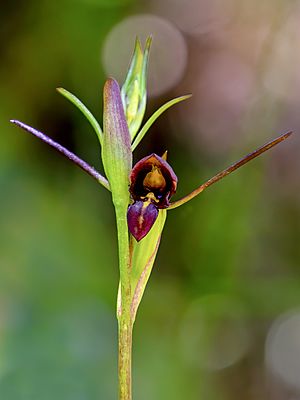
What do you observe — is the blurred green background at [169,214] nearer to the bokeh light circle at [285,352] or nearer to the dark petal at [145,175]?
the bokeh light circle at [285,352]

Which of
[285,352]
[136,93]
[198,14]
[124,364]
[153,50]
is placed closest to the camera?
[124,364]

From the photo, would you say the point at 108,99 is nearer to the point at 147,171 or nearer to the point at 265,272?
the point at 147,171

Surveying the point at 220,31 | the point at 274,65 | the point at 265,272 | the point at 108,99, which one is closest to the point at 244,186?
the point at 265,272

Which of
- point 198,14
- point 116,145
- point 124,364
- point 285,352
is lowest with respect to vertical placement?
point 285,352

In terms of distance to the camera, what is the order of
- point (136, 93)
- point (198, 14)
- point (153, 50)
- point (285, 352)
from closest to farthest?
point (136, 93), point (285, 352), point (153, 50), point (198, 14)

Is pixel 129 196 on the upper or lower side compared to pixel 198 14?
lower

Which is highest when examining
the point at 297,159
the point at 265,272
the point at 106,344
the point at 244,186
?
the point at 297,159

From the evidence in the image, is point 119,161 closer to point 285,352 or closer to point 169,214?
point 169,214

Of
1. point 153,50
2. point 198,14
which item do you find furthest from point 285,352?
point 198,14
